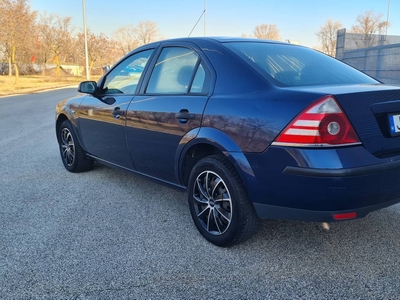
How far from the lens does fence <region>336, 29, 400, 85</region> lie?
10922mm

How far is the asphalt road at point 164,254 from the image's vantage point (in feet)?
7.77

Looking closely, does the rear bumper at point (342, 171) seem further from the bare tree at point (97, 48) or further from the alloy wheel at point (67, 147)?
the bare tree at point (97, 48)

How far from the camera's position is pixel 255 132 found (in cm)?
250

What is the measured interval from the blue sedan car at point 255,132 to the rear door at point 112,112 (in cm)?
2

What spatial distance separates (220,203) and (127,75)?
2.01 metres

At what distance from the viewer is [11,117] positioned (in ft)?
36.1

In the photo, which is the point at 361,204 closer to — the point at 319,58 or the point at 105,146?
the point at 319,58

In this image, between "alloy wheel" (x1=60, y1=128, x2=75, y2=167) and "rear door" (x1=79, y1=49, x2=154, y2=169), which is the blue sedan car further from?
"alloy wheel" (x1=60, y1=128, x2=75, y2=167)

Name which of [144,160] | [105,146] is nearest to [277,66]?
[144,160]

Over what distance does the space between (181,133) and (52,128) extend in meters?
7.01

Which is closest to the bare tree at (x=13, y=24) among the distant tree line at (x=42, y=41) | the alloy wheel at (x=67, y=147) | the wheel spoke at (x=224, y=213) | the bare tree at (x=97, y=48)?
the distant tree line at (x=42, y=41)

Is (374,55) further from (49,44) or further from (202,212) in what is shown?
(49,44)

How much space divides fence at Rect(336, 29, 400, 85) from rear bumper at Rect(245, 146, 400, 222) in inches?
367

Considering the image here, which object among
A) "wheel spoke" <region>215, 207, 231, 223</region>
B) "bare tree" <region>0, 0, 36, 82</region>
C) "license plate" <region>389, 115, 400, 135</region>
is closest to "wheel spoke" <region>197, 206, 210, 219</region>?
"wheel spoke" <region>215, 207, 231, 223</region>
